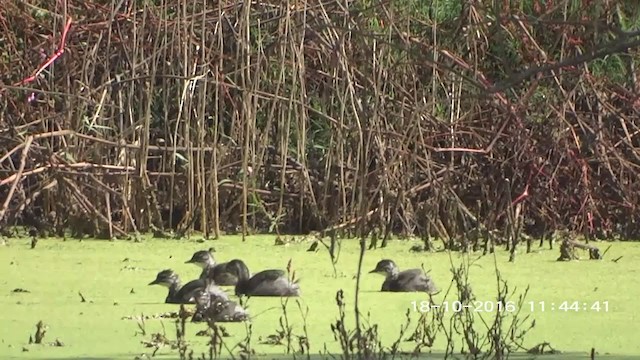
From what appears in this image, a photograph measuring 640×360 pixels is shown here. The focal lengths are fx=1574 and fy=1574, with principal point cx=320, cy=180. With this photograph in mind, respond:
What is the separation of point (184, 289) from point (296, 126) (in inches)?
111

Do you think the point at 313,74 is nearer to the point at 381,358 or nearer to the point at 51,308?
the point at 51,308

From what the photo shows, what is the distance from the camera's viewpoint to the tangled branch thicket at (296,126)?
26.0 feet

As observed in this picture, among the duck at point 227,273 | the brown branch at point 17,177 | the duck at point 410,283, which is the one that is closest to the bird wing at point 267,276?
the duck at point 227,273

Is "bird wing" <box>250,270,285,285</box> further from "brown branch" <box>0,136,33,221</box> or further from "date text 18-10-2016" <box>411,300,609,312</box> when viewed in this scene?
"brown branch" <box>0,136,33,221</box>

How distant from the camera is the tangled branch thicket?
26.0 feet

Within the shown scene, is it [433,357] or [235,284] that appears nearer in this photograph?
[433,357]

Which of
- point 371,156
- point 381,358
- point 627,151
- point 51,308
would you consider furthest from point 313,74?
point 381,358

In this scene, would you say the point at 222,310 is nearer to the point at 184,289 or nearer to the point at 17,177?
the point at 184,289

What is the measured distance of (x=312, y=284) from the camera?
6262 mm

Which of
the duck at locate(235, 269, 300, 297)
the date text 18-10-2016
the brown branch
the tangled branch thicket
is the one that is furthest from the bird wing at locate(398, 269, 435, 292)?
the brown branch

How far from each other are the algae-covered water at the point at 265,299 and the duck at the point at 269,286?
4 centimetres

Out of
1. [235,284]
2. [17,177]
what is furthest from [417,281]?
[17,177]

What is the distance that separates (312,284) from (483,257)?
124cm

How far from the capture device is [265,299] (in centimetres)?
588
